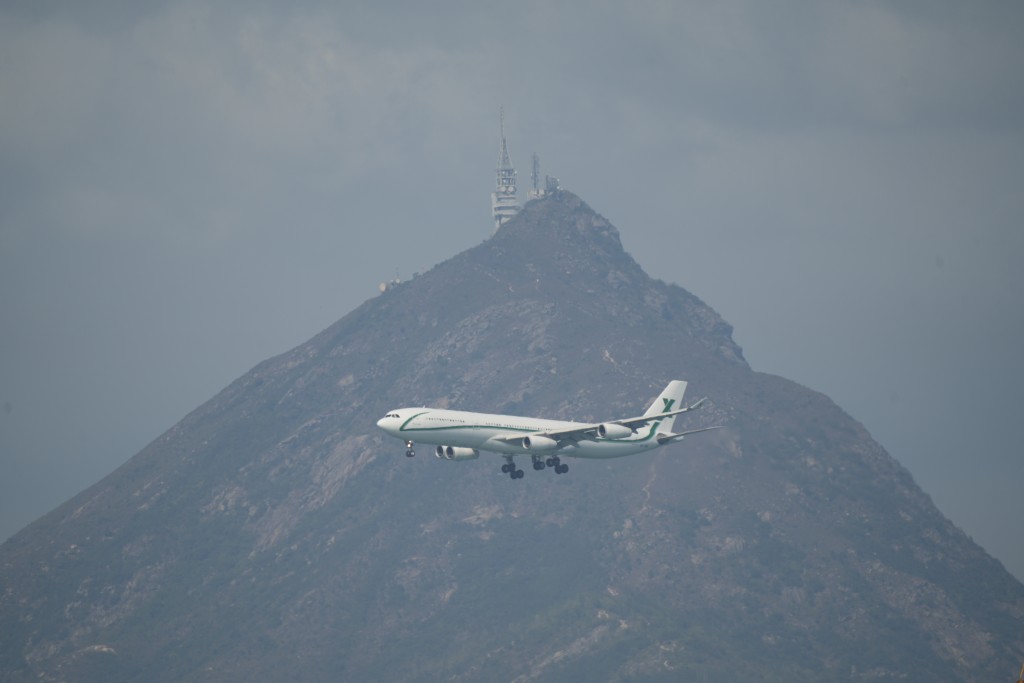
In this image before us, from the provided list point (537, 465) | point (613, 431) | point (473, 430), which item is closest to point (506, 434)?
point (473, 430)

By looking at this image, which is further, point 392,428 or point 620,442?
point 620,442

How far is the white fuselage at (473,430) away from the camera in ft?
467

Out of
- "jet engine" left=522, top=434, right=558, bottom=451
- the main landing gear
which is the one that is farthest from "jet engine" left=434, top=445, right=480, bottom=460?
"jet engine" left=522, top=434, right=558, bottom=451

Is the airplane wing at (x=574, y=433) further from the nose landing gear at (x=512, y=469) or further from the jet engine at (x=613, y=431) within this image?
the nose landing gear at (x=512, y=469)

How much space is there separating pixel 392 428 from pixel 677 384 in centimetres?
5115

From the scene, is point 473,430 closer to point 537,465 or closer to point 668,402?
point 537,465

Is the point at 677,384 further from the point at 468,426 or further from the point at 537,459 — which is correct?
the point at 468,426

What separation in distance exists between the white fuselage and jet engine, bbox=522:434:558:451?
0.17m

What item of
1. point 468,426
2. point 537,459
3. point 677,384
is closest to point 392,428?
point 468,426

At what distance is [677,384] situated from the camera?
7126 inches

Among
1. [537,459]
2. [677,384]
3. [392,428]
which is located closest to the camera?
[392,428]

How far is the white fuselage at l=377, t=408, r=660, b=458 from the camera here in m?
142

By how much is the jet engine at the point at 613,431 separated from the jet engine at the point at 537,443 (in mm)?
5288

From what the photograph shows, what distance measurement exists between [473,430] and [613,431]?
591 inches
